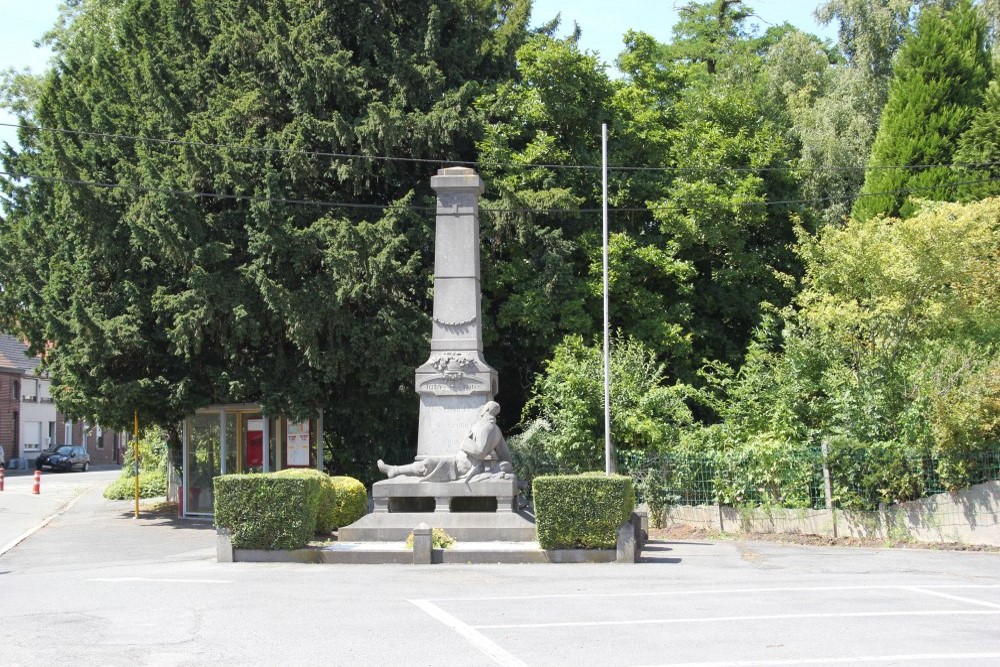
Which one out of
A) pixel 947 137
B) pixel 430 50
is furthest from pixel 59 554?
pixel 947 137

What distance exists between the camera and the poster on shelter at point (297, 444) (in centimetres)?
2442

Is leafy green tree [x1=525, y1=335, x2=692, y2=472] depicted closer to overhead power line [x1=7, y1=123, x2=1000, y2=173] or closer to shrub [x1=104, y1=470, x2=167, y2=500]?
overhead power line [x1=7, y1=123, x2=1000, y2=173]

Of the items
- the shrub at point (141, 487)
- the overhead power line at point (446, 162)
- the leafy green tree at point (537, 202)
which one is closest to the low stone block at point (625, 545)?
the leafy green tree at point (537, 202)

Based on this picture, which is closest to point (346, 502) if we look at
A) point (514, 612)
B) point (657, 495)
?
point (657, 495)

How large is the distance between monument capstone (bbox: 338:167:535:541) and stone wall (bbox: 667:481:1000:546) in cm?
515

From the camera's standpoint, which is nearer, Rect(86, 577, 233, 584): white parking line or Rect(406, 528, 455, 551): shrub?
Rect(86, 577, 233, 584): white parking line

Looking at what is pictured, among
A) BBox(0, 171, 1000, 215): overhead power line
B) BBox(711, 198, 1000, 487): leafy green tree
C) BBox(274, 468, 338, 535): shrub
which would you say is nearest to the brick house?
BBox(0, 171, 1000, 215): overhead power line

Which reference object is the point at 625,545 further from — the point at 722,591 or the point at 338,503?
the point at 338,503

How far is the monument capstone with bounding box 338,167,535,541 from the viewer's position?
17281mm

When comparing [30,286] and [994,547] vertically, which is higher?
[30,286]

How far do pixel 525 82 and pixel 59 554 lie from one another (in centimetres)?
1653

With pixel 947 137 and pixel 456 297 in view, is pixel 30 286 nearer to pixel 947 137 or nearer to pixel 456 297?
pixel 456 297

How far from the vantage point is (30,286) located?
24.8 meters

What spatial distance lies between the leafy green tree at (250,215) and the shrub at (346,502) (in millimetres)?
3962
